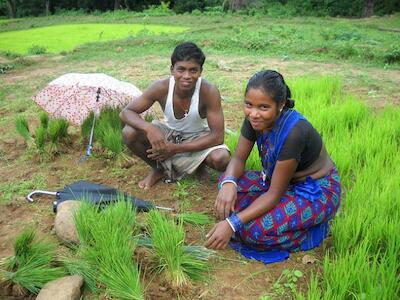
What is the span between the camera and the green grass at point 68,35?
37.6 feet

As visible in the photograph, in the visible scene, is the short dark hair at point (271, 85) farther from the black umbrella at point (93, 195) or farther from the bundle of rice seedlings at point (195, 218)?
the black umbrella at point (93, 195)

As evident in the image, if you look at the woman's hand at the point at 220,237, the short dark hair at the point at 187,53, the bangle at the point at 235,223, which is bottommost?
the woman's hand at the point at 220,237

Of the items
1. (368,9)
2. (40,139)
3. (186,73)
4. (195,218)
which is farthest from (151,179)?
(368,9)

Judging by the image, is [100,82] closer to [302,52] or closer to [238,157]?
[238,157]

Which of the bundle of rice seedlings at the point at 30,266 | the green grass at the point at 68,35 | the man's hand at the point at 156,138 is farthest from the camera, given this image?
the green grass at the point at 68,35

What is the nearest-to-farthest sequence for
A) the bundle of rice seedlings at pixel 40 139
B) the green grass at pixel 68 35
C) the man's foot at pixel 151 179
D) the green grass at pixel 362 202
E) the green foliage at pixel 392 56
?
the green grass at pixel 362 202
the man's foot at pixel 151 179
the bundle of rice seedlings at pixel 40 139
the green foliage at pixel 392 56
the green grass at pixel 68 35

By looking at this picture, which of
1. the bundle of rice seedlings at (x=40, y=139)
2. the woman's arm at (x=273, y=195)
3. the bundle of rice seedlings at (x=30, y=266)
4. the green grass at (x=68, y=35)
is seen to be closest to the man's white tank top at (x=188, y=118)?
the woman's arm at (x=273, y=195)

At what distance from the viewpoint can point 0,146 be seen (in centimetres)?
411

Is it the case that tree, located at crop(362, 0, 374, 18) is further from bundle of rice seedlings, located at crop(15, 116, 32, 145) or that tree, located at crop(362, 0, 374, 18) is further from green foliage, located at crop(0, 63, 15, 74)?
bundle of rice seedlings, located at crop(15, 116, 32, 145)

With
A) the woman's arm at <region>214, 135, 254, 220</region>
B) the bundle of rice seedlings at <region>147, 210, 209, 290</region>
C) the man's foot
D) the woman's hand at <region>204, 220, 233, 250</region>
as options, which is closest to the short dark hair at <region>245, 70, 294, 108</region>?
the woman's arm at <region>214, 135, 254, 220</region>

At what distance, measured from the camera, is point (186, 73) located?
281cm

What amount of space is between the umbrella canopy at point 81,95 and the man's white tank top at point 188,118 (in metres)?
0.77

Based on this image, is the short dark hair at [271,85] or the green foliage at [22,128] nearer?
the short dark hair at [271,85]

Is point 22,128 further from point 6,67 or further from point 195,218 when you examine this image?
point 6,67
